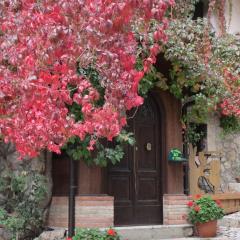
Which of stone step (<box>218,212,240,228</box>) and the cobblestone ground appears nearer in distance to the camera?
the cobblestone ground

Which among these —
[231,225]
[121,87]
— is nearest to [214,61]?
[231,225]

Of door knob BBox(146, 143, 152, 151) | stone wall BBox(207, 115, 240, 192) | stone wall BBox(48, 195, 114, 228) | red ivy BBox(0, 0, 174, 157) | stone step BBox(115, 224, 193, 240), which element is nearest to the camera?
red ivy BBox(0, 0, 174, 157)

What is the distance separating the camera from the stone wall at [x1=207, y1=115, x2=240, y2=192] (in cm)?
1375

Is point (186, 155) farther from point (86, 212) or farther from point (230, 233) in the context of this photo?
point (86, 212)

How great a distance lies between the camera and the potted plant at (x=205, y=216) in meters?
10.1

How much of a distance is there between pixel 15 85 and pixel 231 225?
716cm

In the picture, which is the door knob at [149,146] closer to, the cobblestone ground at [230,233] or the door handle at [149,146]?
the door handle at [149,146]

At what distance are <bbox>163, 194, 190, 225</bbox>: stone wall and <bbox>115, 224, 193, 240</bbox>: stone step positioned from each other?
152mm

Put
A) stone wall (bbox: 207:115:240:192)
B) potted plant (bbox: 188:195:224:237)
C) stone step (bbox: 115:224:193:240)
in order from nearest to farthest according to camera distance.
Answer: stone step (bbox: 115:224:193:240) < potted plant (bbox: 188:195:224:237) < stone wall (bbox: 207:115:240:192)

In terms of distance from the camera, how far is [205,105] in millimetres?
10695

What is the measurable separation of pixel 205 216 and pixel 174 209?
638mm

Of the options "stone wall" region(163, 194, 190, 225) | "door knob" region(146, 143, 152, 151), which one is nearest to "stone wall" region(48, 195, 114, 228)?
"stone wall" region(163, 194, 190, 225)

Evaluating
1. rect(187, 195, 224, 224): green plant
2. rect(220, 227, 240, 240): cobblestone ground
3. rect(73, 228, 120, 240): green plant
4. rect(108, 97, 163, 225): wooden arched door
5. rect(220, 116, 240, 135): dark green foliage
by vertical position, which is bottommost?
rect(220, 227, 240, 240): cobblestone ground

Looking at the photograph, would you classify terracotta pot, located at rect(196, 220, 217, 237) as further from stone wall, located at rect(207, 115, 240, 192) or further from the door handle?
stone wall, located at rect(207, 115, 240, 192)
